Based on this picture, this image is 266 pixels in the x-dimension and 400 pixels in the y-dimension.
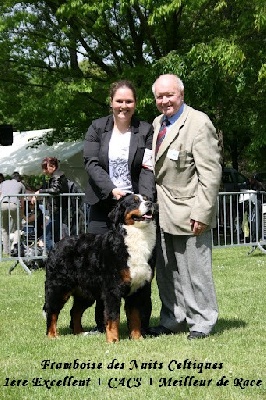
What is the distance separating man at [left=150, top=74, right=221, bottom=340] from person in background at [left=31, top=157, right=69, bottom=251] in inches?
253

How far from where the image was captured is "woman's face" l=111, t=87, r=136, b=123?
6289mm

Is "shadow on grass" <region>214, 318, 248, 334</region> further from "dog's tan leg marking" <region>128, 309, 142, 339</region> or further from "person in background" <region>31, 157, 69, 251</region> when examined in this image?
"person in background" <region>31, 157, 69, 251</region>

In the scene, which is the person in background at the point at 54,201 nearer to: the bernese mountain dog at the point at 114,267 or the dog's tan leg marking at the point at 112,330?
the bernese mountain dog at the point at 114,267

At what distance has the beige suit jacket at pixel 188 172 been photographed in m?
6.25

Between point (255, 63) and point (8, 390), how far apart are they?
548 inches

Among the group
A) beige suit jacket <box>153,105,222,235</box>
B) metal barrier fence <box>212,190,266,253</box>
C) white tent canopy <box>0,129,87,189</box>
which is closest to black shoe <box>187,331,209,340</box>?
beige suit jacket <box>153,105,222,235</box>

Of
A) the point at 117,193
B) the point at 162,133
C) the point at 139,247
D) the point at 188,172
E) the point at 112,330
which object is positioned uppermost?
the point at 162,133

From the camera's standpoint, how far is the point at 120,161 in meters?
6.34

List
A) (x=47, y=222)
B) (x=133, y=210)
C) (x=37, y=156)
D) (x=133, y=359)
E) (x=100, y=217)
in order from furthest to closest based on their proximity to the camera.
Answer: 1. (x=37, y=156)
2. (x=47, y=222)
3. (x=100, y=217)
4. (x=133, y=210)
5. (x=133, y=359)

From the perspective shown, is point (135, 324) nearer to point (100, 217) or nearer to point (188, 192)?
point (100, 217)

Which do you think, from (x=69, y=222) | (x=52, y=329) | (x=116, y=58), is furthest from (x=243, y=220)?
(x=52, y=329)

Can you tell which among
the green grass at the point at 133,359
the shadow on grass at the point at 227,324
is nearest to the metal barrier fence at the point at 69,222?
the green grass at the point at 133,359

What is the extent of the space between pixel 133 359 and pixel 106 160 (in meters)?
1.82

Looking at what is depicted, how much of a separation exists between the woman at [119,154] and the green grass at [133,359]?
4.30 feet
